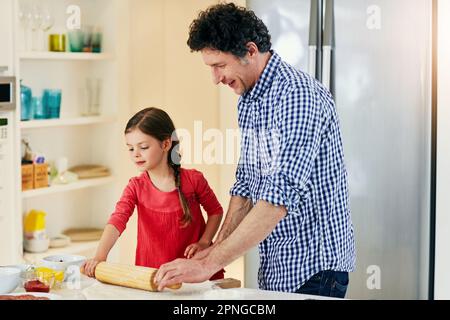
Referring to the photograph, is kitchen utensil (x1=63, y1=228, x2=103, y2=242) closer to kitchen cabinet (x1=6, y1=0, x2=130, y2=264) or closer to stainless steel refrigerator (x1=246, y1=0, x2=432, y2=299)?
kitchen cabinet (x1=6, y1=0, x2=130, y2=264)

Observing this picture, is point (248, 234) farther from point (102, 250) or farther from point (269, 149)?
point (102, 250)

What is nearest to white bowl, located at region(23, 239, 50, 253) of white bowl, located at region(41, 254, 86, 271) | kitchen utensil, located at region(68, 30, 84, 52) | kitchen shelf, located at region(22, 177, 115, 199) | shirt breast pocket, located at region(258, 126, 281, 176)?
kitchen shelf, located at region(22, 177, 115, 199)

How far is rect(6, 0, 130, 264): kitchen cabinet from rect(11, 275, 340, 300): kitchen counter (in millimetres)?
1627

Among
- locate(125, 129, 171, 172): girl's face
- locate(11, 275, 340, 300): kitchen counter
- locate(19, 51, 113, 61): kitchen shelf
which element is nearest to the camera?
locate(11, 275, 340, 300): kitchen counter

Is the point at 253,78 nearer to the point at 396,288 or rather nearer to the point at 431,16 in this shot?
the point at 431,16

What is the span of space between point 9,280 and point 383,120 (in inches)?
63.6

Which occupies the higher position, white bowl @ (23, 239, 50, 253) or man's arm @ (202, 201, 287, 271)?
man's arm @ (202, 201, 287, 271)

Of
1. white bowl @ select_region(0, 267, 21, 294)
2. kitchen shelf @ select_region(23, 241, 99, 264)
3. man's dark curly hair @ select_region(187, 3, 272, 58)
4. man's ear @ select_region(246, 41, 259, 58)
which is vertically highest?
man's dark curly hair @ select_region(187, 3, 272, 58)

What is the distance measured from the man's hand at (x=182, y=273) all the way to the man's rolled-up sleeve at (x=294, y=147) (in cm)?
21

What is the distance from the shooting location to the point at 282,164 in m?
1.70

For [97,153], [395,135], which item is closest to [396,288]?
[395,135]

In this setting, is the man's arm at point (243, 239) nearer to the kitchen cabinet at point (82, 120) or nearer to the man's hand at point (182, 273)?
the man's hand at point (182, 273)

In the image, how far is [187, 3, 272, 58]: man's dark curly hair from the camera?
178cm
